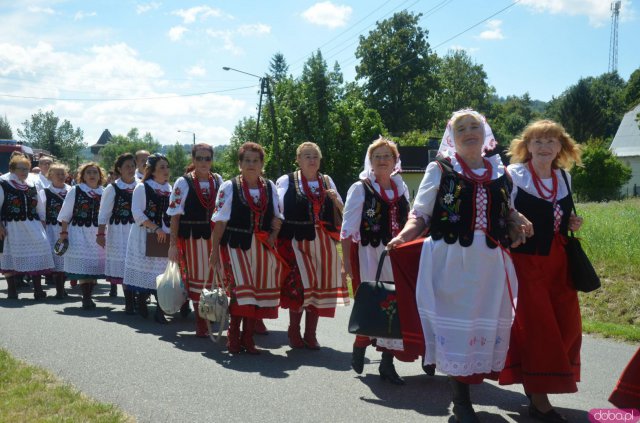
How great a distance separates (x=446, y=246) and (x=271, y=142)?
114ft

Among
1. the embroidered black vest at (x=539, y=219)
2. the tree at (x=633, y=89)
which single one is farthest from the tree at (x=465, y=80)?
the embroidered black vest at (x=539, y=219)

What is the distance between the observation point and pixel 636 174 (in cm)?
6519

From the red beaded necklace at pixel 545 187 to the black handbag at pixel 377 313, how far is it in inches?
49.8

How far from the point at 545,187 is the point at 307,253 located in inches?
117

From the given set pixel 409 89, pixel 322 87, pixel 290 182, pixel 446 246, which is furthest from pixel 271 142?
pixel 446 246

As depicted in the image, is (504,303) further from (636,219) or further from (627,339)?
(636,219)

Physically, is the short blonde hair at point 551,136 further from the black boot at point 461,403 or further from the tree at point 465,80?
the tree at point 465,80

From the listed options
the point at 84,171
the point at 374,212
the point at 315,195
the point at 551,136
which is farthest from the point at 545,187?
the point at 84,171

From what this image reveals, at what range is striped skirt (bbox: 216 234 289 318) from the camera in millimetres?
7211

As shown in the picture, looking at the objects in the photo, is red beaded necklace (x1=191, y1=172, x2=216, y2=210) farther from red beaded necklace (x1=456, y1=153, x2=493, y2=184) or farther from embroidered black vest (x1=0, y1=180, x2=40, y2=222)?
embroidered black vest (x1=0, y1=180, x2=40, y2=222)

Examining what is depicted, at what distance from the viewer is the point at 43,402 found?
5211mm

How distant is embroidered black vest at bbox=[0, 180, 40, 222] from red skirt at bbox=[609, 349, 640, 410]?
9.83 m

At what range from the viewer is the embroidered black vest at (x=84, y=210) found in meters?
10.9

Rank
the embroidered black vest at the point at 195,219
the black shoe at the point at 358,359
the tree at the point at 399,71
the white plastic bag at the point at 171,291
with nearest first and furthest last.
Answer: the black shoe at the point at 358,359
the white plastic bag at the point at 171,291
the embroidered black vest at the point at 195,219
the tree at the point at 399,71
